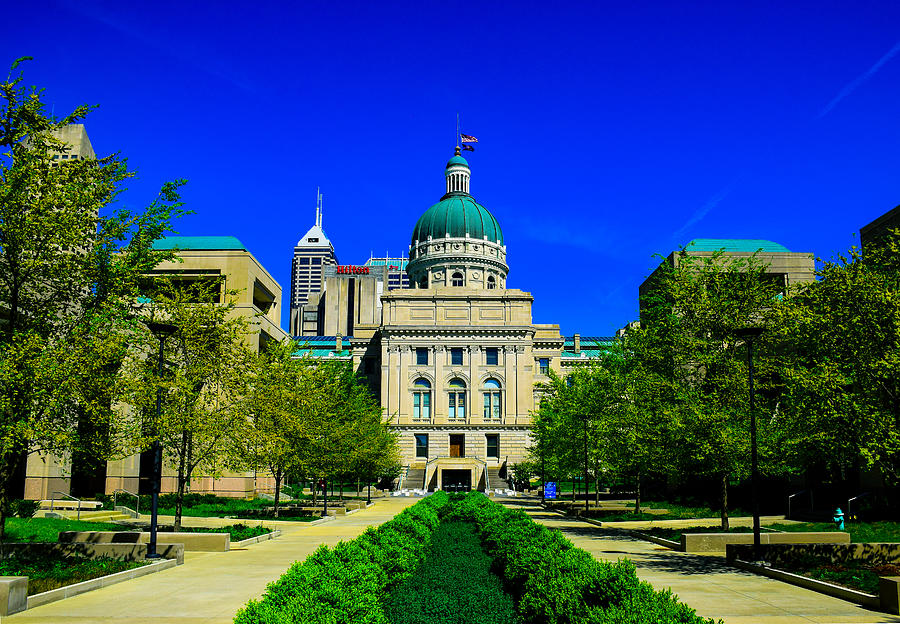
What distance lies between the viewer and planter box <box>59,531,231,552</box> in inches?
882

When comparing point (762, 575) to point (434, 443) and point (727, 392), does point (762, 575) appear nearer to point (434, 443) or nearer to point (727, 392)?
point (727, 392)

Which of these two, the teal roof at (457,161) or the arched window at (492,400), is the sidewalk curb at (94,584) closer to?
the arched window at (492,400)

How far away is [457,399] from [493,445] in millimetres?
6926

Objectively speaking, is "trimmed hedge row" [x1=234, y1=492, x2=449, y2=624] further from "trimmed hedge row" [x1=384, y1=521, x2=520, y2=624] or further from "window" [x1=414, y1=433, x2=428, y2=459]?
"window" [x1=414, y1=433, x2=428, y2=459]

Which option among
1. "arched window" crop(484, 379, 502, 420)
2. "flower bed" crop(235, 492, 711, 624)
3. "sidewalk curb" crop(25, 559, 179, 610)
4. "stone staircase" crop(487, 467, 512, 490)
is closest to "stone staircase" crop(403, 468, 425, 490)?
"stone staircase" crop(487, 467, 512, 490)

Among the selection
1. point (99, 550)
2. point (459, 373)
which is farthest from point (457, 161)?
point (99, 550)

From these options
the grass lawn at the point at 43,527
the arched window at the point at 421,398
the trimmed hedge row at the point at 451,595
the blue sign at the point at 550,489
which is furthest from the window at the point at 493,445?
the trimmed hedge row at the point at 451,595

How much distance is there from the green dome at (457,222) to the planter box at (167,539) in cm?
9241

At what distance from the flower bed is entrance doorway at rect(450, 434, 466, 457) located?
74.8m

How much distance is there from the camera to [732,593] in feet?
51.2

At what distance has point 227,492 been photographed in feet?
166

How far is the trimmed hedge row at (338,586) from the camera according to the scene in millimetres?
8375

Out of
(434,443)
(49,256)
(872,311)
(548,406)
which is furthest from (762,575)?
(434,443)

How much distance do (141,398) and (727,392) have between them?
19.2 meters
